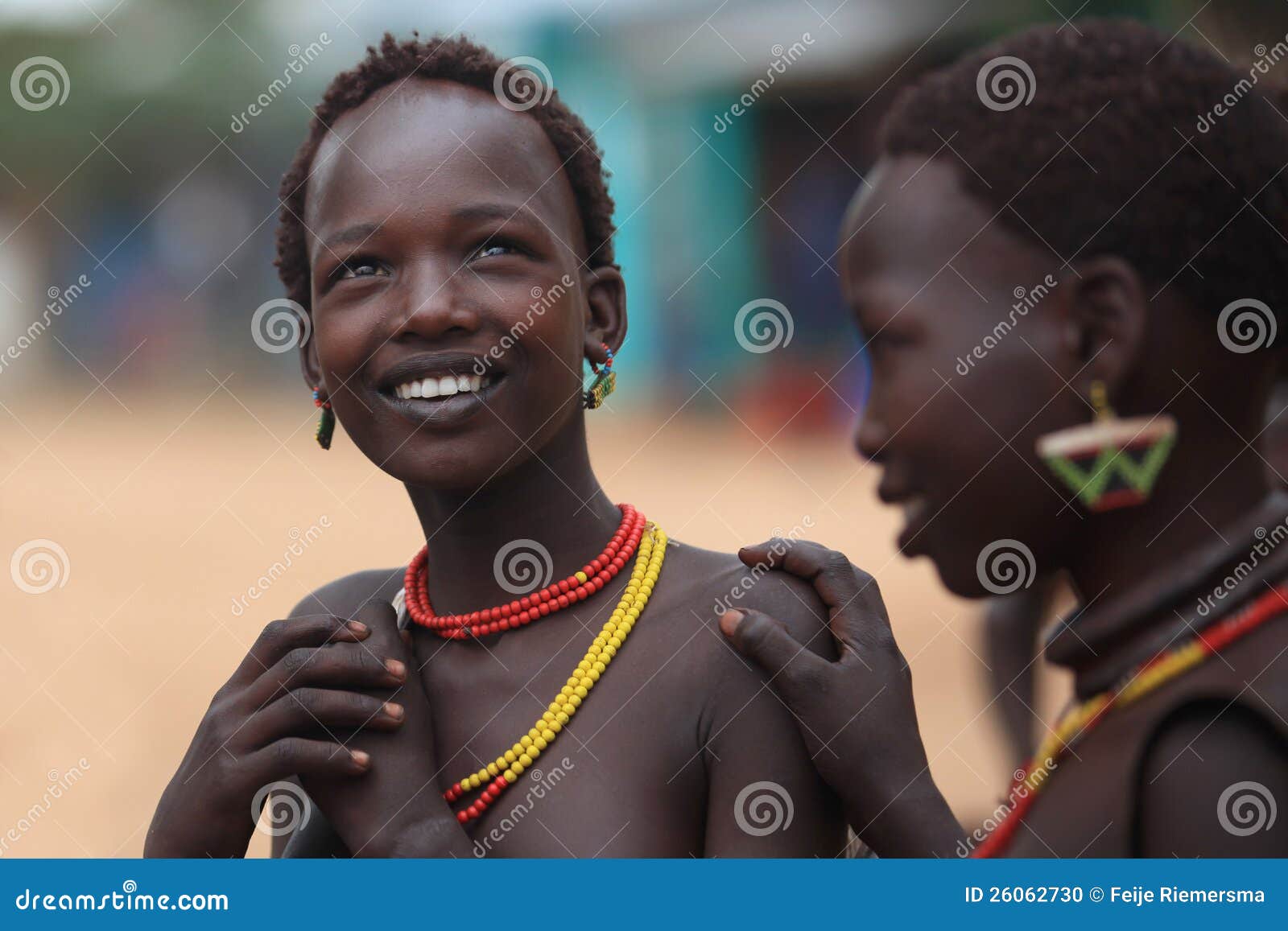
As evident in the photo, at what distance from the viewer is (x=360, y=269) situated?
7.51 ft

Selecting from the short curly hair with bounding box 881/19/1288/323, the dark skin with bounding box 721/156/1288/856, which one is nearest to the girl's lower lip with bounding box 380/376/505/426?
the dark skin with bounding box 721/156/1288/856

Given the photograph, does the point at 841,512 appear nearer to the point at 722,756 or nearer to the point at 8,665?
the point at 8,665

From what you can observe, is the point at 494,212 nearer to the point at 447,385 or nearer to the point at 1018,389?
the point at 447,385

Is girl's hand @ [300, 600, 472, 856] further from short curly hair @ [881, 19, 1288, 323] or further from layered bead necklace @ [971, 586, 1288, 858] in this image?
short curly hair @ [881, 19, 1288, 323]

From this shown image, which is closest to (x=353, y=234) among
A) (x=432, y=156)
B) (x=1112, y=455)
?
(x=432, y=156)

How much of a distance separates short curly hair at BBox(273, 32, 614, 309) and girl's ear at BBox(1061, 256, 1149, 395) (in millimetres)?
922

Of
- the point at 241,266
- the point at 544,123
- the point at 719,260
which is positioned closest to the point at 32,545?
the point at 719,260

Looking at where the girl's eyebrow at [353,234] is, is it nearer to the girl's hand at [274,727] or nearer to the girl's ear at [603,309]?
the girl's ear at [603,309]

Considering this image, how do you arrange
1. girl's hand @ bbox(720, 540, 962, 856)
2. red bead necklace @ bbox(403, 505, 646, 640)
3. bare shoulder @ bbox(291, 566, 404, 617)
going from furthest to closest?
bare shoulder @ bbox(291, 566, 404, 617) < red bead necklace @ bbox(403, 505, 646, 640) < girl's hand @ bbox(720, 540, 962, 856)

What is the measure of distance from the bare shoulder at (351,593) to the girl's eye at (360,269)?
549 millimetres

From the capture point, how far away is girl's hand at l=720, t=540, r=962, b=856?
2.07 m

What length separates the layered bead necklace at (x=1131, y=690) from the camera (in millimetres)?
1691

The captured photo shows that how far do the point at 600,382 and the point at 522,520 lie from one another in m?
0.28

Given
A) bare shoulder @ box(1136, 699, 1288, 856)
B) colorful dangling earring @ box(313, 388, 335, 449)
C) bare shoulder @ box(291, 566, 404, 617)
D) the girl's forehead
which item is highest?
the girl's forehead
